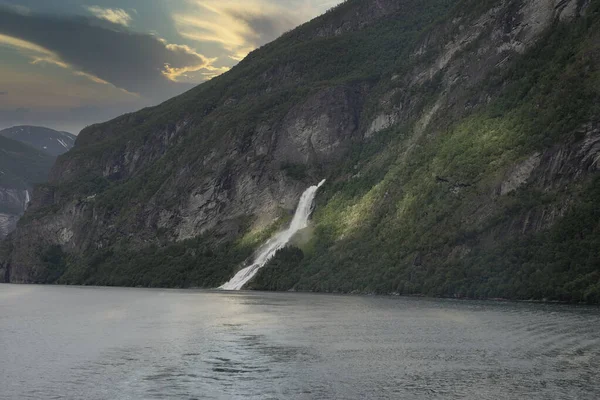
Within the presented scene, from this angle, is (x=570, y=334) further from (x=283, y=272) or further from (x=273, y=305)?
(x=283, y=272)

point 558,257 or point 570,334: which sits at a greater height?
point 558,257

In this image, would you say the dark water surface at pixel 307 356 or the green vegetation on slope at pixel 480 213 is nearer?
the dark water surface at pixel 307 356

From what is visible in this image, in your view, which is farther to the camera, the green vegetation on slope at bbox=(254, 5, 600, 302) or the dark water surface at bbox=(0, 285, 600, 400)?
the green vegetation on slope at bbox=(254, 5, 600, 302)

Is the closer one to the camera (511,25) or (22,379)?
(22,379)

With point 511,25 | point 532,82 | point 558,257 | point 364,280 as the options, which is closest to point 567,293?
point 558,257

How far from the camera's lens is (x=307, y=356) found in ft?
168

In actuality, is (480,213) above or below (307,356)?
above

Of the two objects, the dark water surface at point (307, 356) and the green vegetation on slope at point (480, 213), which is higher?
the green vegetation on slope at point (480, 213)

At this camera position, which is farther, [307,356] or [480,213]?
[480,213]

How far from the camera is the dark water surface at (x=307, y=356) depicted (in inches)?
1537

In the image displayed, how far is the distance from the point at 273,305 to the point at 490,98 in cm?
8877

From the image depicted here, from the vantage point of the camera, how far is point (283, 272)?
18012cm

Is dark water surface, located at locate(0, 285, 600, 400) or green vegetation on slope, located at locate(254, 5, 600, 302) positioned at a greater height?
green vegetation on slope, located at locate(254, 5, 600, 302)

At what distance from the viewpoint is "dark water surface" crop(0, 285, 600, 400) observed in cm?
3903
